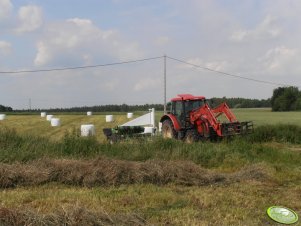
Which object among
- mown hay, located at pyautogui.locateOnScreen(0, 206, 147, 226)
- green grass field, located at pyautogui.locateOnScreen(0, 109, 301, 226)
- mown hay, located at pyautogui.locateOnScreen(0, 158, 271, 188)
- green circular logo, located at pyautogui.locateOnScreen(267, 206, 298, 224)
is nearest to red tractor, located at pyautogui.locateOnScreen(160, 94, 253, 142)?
green grass field, located at pyautogui.locateOnScreen(0, 109, 301, 226)

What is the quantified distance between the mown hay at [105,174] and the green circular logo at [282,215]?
260 cm

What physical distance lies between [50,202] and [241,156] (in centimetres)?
718

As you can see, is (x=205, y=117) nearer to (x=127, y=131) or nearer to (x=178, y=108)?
(x=178, y=108)

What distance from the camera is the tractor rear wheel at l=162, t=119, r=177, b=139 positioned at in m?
21.0

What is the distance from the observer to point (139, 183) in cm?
950

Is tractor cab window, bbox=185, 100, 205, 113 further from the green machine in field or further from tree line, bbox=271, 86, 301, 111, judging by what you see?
tree line, bbox=271, 86, 301, 111

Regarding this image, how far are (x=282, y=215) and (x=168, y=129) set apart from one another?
48.1 feet

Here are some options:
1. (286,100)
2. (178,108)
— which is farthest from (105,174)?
(286,100)

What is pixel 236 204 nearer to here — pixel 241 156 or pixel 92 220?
pixel 92 220

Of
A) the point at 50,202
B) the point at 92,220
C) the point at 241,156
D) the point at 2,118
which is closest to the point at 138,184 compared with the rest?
the point at 50,202

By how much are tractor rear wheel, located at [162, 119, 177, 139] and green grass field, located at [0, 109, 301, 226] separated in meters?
6.57

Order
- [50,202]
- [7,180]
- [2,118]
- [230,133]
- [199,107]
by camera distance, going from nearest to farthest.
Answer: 1. [50,202]
2. [7,180]
3. [230,133]
4. [199,107]
5. [2,118]

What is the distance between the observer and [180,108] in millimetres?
20875

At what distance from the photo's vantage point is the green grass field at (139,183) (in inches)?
254
